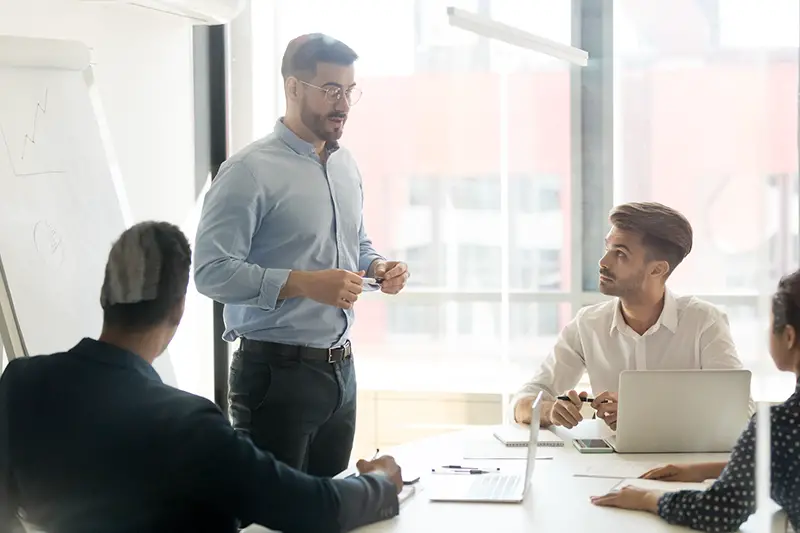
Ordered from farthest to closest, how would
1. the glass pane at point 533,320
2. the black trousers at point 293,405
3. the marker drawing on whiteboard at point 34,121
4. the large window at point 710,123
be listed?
the glass pane at point 533,320 < the large window at point 710,123 < the black trousers at point 293,405 < the marker drawing on whiteboard at point 34,121

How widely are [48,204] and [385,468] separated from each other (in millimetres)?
986

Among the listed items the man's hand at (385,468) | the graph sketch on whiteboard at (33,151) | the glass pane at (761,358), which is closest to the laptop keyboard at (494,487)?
the man's hand at (385,468)

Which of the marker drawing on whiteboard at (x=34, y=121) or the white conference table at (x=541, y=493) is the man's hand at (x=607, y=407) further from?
the marker drawing on whiteboard at (x=34, y=121)

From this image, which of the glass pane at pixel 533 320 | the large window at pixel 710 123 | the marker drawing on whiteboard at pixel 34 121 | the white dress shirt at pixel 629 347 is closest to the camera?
the marker drawing on whiteboard at pixel 34 121

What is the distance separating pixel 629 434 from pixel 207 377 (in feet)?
4.62

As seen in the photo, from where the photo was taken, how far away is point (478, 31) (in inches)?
94.0

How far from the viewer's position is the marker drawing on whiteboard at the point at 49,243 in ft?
6.90

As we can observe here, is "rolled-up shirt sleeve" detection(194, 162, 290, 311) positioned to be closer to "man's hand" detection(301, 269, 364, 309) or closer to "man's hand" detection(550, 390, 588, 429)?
"man's hand" detection(301, 269, 364, 309)

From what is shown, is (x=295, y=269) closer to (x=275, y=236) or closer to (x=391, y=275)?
(x=275, y=236)

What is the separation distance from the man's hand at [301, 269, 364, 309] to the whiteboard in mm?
427

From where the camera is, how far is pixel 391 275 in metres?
2.36

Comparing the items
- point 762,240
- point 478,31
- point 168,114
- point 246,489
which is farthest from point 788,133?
point 246,489

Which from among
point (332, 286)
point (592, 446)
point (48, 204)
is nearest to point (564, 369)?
point (592, 446)

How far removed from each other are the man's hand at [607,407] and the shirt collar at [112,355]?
1176 mm
